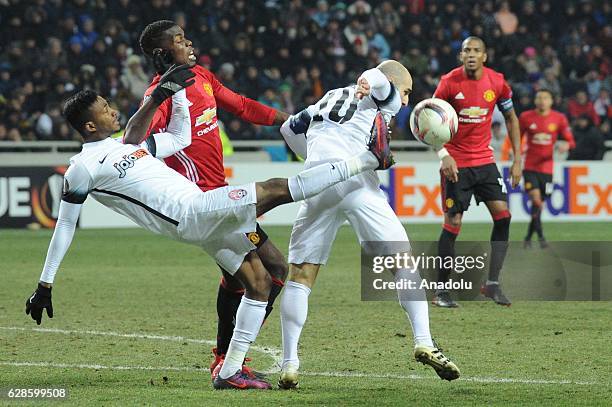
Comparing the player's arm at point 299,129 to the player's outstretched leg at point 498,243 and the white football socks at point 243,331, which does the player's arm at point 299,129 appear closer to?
the white football socks at point 243,331

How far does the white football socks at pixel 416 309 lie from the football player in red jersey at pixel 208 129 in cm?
74

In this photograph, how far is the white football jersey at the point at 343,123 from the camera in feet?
21.7

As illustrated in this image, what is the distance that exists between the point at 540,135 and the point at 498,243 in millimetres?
5992

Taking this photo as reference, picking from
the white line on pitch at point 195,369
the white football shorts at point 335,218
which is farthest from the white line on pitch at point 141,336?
the white football shorts at point 335,218

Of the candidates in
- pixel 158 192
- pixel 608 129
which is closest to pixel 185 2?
pixel 608 129

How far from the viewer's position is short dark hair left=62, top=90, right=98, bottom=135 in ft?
20.8

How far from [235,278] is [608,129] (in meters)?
17.2

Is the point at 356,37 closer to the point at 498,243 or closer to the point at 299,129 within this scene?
the point at 498,243

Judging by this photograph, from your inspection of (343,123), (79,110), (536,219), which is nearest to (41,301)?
(79,110)

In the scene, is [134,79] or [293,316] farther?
[134,79]

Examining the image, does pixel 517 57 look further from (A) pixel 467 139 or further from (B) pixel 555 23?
(A) pixel 467 139

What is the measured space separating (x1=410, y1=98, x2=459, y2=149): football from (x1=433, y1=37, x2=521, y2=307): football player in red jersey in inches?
82.7

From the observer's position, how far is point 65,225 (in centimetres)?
612

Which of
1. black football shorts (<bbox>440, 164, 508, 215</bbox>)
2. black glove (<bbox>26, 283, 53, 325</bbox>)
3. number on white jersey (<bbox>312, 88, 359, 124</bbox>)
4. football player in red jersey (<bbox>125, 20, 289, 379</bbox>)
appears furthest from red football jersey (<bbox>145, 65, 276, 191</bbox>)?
black football shorts (<bbox>440, 164, 508, 215</bbox>)
